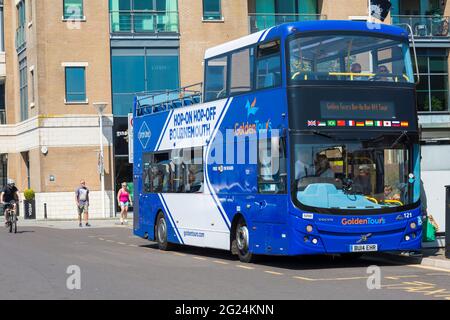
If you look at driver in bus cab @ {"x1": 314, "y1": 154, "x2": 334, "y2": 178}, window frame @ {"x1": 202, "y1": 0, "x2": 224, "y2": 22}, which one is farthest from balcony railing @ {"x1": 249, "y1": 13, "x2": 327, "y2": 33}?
driver in bus cab @ {"x1": 314, "y1": 154, "x2": 334, "y2": 178}

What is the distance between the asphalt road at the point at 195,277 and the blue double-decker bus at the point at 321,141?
2.32 feet

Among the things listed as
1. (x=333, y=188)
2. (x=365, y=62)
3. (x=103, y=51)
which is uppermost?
(x=103, y=51)

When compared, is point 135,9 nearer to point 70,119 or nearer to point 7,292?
point 70,119

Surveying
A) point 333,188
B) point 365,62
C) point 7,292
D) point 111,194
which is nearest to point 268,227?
point 333,188

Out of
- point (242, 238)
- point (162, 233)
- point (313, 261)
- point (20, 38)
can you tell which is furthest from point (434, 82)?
point (242, 238)

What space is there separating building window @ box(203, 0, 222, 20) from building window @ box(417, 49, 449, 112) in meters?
9.97

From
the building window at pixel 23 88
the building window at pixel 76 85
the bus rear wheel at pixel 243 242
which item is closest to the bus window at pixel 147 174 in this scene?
the bus rear wheel at pixel 243 242

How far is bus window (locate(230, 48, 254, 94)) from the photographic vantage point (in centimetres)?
1805

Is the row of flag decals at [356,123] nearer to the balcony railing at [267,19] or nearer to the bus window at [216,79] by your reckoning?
the bus window at [216,79]

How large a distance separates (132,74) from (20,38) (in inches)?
317

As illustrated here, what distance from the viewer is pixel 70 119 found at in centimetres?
4403

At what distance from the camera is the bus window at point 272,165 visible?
55.0 ft

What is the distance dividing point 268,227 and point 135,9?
94.5 feet
